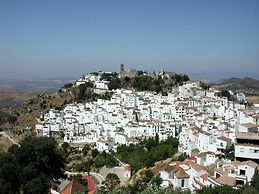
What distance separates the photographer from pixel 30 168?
15969 mm

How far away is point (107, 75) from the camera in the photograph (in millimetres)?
66938

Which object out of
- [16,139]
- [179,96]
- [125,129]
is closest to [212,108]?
[179,96]

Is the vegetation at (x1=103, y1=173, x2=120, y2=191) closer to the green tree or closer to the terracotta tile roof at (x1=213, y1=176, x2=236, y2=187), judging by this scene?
the green tree

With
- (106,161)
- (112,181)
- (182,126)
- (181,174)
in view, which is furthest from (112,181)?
(182,126)

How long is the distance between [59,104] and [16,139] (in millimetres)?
13793

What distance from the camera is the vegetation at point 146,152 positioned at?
3123 cm

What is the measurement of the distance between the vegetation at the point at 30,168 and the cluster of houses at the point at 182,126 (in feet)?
24.3

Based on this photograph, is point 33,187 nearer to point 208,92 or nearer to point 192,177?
point 192,177

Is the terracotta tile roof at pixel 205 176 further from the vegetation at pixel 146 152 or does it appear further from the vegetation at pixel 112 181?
the vegetation at pixel 146 152

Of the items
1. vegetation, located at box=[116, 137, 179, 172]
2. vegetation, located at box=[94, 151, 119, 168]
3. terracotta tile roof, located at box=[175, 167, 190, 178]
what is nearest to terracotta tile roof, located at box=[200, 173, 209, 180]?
terracotta tile roof, located at box=[175, 167, 190, 178]

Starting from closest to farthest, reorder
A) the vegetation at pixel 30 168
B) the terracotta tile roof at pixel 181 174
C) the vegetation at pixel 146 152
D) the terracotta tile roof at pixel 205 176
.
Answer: the vegetation at pixel 30 168, the terracotta tile roof at pixel 205 176, the terracotta tile roof at pixel 181 174, the vegetation at pixel 146 152

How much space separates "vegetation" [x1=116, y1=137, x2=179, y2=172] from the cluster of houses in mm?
1172

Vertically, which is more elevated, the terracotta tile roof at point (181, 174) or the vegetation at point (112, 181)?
the terracotta tile roof at point (181, 174)

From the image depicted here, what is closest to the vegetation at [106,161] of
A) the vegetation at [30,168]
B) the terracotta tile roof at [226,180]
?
the vegetation at [30,168]
